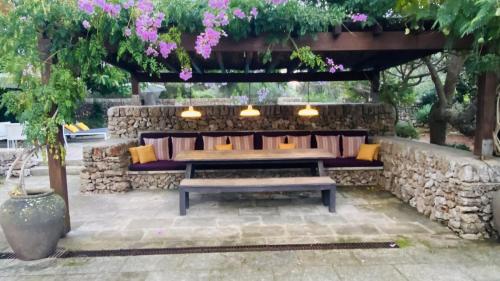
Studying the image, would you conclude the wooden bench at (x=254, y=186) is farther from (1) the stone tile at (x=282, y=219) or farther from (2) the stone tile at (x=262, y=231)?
(2) the stone tile at (x=262, y=231)

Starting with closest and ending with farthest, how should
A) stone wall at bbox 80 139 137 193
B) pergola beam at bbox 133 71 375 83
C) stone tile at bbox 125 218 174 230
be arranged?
stone tile at bbox 125 218 174 230
stone wall at bbox 80 139 137 193
pergola beam at bbox 133 71 375 83

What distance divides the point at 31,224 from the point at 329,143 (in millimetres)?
5350

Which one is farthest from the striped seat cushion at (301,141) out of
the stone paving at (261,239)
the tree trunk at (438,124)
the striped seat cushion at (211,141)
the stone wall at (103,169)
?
the stone wall at (103,169)

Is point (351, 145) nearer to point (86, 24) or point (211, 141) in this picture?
point (211, 141)

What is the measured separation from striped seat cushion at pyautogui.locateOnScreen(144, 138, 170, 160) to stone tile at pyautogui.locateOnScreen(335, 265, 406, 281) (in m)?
4.59

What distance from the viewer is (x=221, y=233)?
409cm

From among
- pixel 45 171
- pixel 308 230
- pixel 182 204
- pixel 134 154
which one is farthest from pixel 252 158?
pixel 45 171

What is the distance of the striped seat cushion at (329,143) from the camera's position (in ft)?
23.1

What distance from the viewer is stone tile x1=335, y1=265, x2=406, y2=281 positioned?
9.77 feet

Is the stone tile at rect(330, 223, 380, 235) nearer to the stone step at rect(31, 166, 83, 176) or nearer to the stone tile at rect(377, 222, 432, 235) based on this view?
the stone tile at rect(377, 222, 432, 235)

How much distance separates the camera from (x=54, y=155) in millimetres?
3799

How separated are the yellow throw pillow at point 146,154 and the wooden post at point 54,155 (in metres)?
2.44

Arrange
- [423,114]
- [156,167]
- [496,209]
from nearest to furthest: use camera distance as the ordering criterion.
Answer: [496,209]
[156,167]
[423,114]

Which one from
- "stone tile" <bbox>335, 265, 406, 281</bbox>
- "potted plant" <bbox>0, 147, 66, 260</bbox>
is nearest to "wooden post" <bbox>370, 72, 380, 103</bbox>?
"stone tile" <bbox>335, 265, 406, 281</bbox>
